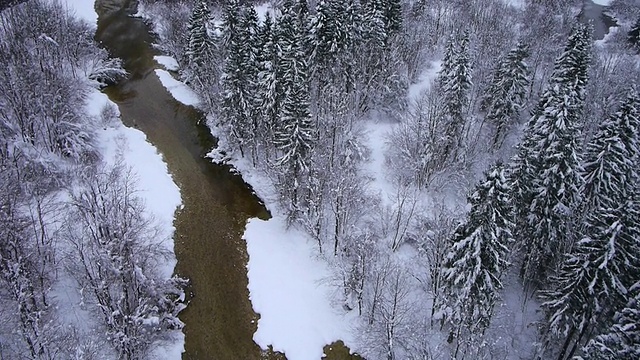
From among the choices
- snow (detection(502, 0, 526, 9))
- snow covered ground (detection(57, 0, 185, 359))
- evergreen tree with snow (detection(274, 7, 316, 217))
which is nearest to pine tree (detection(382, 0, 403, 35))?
evergreen tree with snow (detection(274, 7, 316, 217))

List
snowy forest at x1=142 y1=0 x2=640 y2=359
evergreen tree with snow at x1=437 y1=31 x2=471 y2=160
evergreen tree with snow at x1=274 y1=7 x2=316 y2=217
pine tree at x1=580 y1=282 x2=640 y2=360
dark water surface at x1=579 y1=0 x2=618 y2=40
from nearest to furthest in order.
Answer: pine tree at x1=580 y1=282 x2=640 y2=360 → snowy forest at x1=142 y1=0 x2=640 y2=359 → evergreen tree with snow at x1=274 y1=7 x2=316 y2=217 → evergreen tree with snow at x1=437 y1=31 x2=471 y2=160 → dark water surface at x1=579 y1=0 x2=618 y2=40

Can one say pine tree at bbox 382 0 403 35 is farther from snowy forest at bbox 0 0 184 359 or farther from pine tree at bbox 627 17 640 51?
pine tree at bbox 627 17 640 51

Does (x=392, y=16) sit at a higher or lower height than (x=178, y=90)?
higher

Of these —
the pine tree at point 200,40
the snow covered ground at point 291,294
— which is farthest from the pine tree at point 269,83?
the snow covered ground at point 291,294

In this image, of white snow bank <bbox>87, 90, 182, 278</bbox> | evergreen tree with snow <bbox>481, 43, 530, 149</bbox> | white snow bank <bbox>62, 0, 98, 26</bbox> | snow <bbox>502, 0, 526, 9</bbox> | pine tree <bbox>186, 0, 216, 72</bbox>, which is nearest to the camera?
white snow bank <bbox>87, 90, 182, 278</bbox>

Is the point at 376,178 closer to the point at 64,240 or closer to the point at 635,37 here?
the point at 64,240

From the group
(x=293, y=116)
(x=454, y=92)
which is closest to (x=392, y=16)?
(x=454, y=92)
